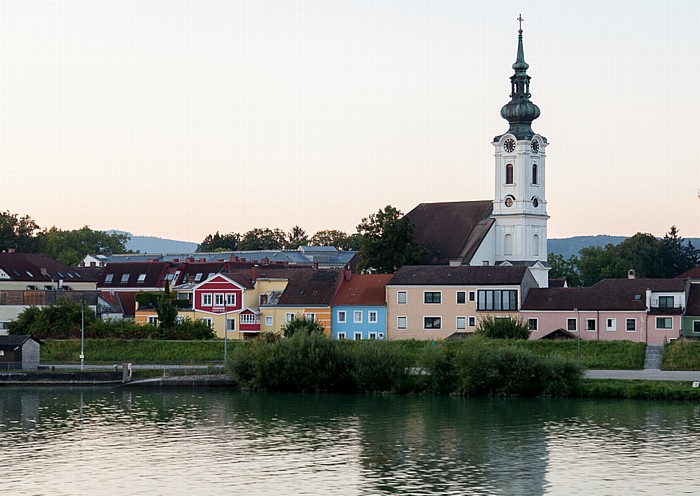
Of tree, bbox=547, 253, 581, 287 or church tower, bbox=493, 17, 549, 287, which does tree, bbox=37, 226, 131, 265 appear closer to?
tree, bbox=547, 253, 581, 287

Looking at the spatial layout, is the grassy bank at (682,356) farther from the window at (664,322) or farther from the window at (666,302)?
the window at (666,302)

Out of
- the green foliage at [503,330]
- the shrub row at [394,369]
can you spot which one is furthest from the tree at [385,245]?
the shrub row at [394,369]

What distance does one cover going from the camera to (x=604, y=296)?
3214 inches

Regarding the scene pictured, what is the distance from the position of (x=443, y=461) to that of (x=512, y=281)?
39.5 meters

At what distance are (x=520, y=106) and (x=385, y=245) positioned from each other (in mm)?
18536

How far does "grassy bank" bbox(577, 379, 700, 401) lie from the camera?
61062 mm

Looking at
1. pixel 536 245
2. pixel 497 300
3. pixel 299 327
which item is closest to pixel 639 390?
pixel 299 327

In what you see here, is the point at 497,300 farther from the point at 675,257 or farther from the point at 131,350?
the point at 675,257

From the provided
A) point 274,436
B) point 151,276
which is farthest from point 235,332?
point 274,436

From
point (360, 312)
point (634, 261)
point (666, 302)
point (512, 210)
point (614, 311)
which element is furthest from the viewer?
point (634, 261)

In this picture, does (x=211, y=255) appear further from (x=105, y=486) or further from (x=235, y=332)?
(x=105, y=486)

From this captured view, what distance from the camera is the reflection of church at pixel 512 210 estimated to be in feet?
354

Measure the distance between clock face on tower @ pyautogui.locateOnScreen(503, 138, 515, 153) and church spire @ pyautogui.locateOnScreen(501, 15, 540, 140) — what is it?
0.67 meters

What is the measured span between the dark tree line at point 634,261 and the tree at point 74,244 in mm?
62934
